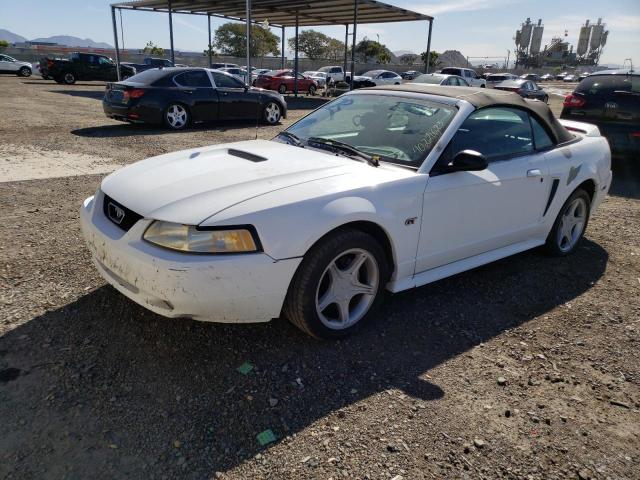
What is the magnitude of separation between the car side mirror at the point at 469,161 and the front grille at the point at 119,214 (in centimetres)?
197

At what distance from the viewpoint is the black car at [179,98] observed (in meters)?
10.3

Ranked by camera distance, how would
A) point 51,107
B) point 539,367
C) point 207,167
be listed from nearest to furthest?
point 539,367
point 207,167
point 51,107

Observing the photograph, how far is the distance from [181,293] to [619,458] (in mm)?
2209

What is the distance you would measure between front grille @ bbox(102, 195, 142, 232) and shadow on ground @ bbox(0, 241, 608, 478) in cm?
64

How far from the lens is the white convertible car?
96.5 inches

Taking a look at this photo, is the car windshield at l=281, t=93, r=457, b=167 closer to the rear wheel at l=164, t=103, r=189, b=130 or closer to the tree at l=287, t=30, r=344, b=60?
the rear wheel at l=164, t=103, r=189, b=130

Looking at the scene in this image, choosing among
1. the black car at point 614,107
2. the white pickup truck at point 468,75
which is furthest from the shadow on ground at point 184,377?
the white pickup truck at point 468,75

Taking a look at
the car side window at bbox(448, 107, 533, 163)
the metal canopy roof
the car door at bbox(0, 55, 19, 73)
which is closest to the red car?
the metal canopy roof

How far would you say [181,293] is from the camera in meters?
2.40

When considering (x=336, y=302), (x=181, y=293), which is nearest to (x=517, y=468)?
(x=336, y=302)

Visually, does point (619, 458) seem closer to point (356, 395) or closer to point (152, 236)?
point (356, 395)

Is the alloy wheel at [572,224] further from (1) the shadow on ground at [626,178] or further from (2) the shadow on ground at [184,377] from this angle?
(1) the shadow on ground at [626,178]

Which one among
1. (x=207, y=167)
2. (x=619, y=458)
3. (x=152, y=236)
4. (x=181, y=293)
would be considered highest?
(x=207, y=167)

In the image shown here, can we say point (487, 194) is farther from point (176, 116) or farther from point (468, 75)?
point (468, 75)
